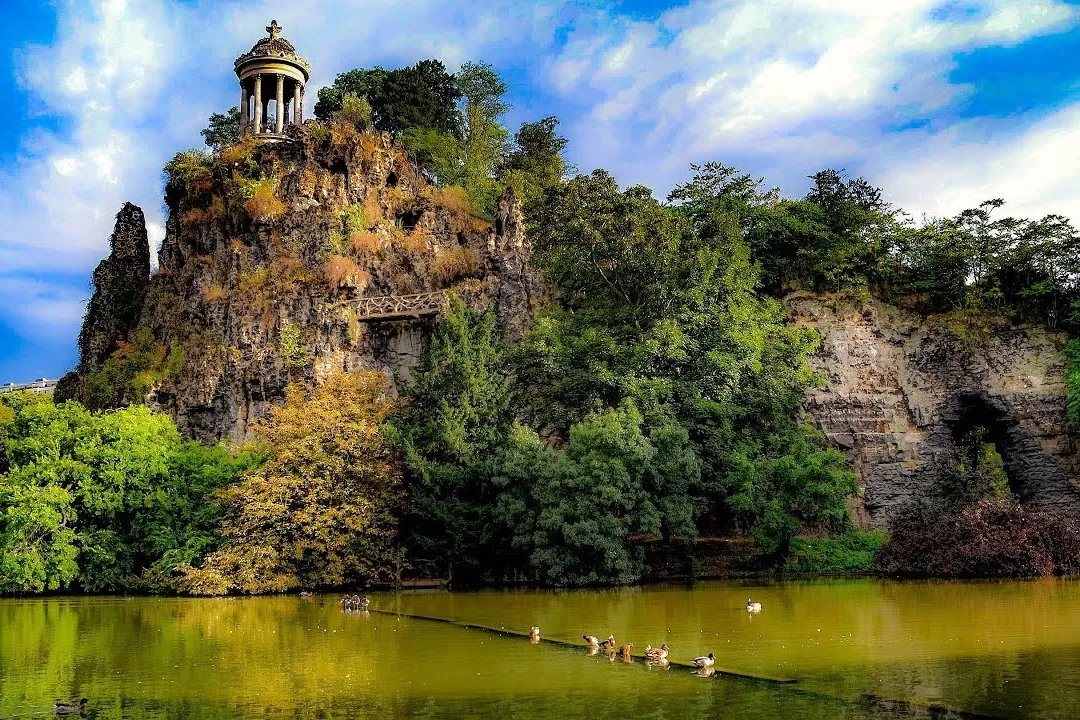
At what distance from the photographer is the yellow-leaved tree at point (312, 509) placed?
3084 cm

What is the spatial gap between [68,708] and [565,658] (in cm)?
757

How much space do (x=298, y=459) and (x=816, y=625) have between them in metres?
18.6

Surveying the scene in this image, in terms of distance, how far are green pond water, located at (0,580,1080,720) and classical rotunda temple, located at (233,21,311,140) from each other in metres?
27.2

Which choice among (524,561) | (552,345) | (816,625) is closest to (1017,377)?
(552,345)

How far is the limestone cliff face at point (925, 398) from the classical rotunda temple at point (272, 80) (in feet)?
84.3

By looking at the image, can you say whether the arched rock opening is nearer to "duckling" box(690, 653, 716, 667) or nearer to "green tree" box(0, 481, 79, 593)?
"duckling" box(690, 653, 716, 667)

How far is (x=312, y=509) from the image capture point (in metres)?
31.2

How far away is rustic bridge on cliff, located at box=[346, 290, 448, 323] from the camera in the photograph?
3994 cm

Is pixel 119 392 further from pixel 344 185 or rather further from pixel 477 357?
pixel 477 357

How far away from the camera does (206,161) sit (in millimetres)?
44375

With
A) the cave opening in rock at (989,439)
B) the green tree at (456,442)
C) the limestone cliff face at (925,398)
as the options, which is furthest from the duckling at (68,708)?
the cave opening in rock at (989,439)

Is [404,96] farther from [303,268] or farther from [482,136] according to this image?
[303,268]

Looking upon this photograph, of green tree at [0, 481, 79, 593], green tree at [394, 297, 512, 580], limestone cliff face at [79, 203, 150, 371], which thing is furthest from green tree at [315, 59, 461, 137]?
green tree at [0, 481, 79, 593]

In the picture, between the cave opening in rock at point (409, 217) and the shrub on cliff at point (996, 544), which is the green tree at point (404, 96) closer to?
the cave opening in rock at point (409, 217)
